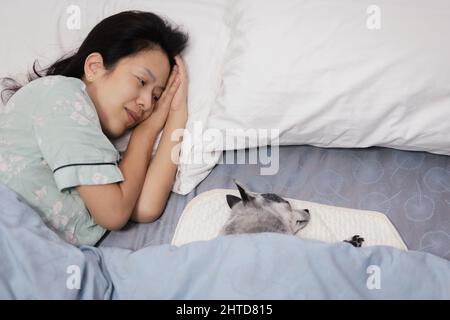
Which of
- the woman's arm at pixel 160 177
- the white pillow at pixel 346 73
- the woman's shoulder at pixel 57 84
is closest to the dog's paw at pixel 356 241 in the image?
the white pillow at pixel 346 73

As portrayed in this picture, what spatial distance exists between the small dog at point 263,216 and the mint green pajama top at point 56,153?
0.25 m

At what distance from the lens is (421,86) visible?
3.12 ft

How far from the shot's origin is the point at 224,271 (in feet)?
2.56

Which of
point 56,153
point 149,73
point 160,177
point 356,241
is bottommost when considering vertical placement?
point 356,241

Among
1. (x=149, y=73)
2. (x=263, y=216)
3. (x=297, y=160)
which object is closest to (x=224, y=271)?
(x=263, y=216)

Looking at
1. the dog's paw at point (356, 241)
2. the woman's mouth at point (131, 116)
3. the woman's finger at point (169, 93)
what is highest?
the woman's finger at point (169, 93)

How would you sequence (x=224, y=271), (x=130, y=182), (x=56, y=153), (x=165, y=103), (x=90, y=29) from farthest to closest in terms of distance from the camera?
(x=90, y=29) → (x=165, y=103) → (x=130, y=182) → (x=56, y=153) → (x=224, y=271)

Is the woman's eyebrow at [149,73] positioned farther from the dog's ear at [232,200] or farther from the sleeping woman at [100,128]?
the dog's ear at [232,200]

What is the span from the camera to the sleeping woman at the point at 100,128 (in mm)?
920

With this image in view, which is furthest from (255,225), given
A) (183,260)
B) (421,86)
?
(421,86)

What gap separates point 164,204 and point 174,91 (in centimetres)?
29

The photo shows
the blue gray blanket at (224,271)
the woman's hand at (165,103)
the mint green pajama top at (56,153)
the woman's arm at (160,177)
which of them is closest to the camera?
the blue gray blanket at (224,271)

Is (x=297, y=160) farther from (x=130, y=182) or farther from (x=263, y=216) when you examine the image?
(x=130, y=182)

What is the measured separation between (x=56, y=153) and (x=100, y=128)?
0.37 feet
